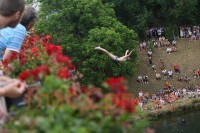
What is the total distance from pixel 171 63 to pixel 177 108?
913cm

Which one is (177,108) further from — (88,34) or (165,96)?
(88,34)

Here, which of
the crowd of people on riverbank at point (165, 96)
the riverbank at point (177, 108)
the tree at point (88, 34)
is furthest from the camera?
the tree at point (88, 34)

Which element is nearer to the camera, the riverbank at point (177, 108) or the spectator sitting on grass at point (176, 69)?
the riverbank at point (177, 108)

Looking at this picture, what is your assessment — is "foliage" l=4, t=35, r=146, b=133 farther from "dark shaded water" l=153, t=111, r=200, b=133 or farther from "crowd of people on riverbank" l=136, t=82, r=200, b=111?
"crowd of people on riverbank" l=136, t=82, r=200, b=111

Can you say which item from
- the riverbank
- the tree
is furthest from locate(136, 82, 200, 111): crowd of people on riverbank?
the tree

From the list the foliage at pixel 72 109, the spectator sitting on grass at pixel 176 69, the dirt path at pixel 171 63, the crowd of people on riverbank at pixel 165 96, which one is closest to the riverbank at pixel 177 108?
the crowd of people on riverbank at pixel 165 96

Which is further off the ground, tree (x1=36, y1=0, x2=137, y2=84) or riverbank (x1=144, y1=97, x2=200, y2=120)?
tree (x1=36, y1=0, x2=137, y2=84)

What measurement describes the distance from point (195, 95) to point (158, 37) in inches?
477

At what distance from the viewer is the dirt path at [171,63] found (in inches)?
1628

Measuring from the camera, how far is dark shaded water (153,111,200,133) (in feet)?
102

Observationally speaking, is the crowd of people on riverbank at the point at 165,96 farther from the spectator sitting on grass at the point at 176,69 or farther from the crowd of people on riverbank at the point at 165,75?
the spectator sitting on grass at the point at 176,69

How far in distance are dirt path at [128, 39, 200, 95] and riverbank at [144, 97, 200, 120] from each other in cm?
438

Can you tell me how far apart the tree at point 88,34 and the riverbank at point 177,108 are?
14.4ft

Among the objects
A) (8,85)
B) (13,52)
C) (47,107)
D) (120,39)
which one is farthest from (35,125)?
(120,39)
